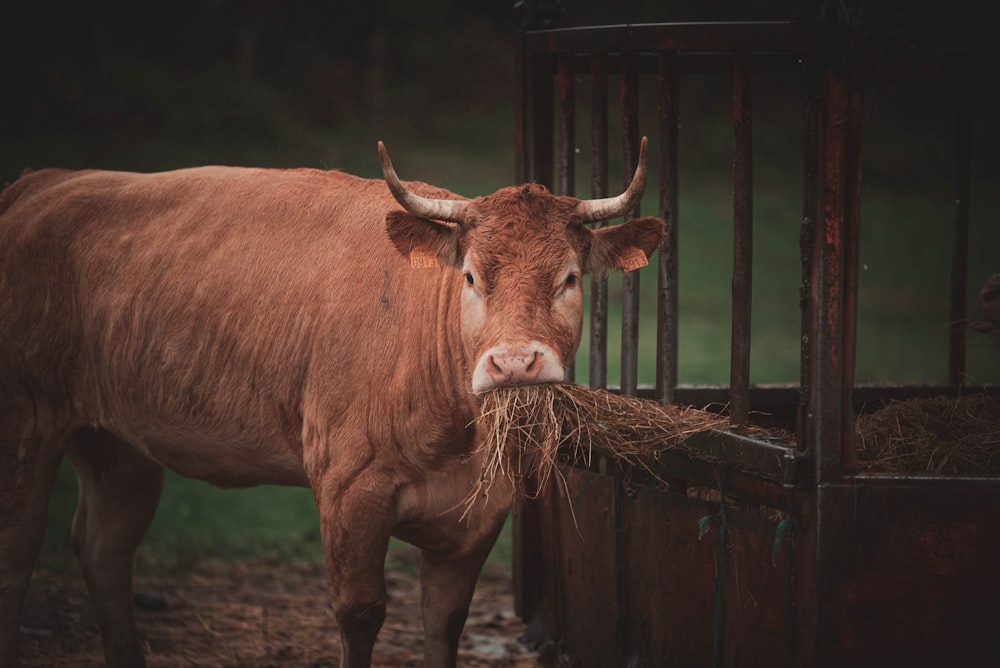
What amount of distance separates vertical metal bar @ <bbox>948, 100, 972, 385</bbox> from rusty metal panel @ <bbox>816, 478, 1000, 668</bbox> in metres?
→ 1.93

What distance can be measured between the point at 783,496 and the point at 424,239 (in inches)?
58.1

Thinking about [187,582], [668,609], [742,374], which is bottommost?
[187,582]

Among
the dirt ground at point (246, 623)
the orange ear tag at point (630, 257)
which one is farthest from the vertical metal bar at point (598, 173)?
the dirt ground at point (246, 623)

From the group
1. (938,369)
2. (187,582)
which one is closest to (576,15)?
(938,369)

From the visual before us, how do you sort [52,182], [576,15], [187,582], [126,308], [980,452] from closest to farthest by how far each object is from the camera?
[980,452] < [126,308] < [52,182] < [187,582] < [576,15]

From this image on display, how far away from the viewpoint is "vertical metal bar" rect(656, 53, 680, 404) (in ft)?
13.8

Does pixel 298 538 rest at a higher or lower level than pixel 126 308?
lower

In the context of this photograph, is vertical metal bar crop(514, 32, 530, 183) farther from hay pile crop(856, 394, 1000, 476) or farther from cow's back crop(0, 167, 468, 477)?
hay pile crop(856, 394, 1000, 476)

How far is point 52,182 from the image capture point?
5262 mm

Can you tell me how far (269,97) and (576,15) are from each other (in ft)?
14.6

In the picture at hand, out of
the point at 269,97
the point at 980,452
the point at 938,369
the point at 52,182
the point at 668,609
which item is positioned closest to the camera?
the point at 980,452

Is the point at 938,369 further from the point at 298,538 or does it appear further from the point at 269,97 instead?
the point at 269,97

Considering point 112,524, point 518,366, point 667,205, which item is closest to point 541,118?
point 667,205

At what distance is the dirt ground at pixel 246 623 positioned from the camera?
551 cm
